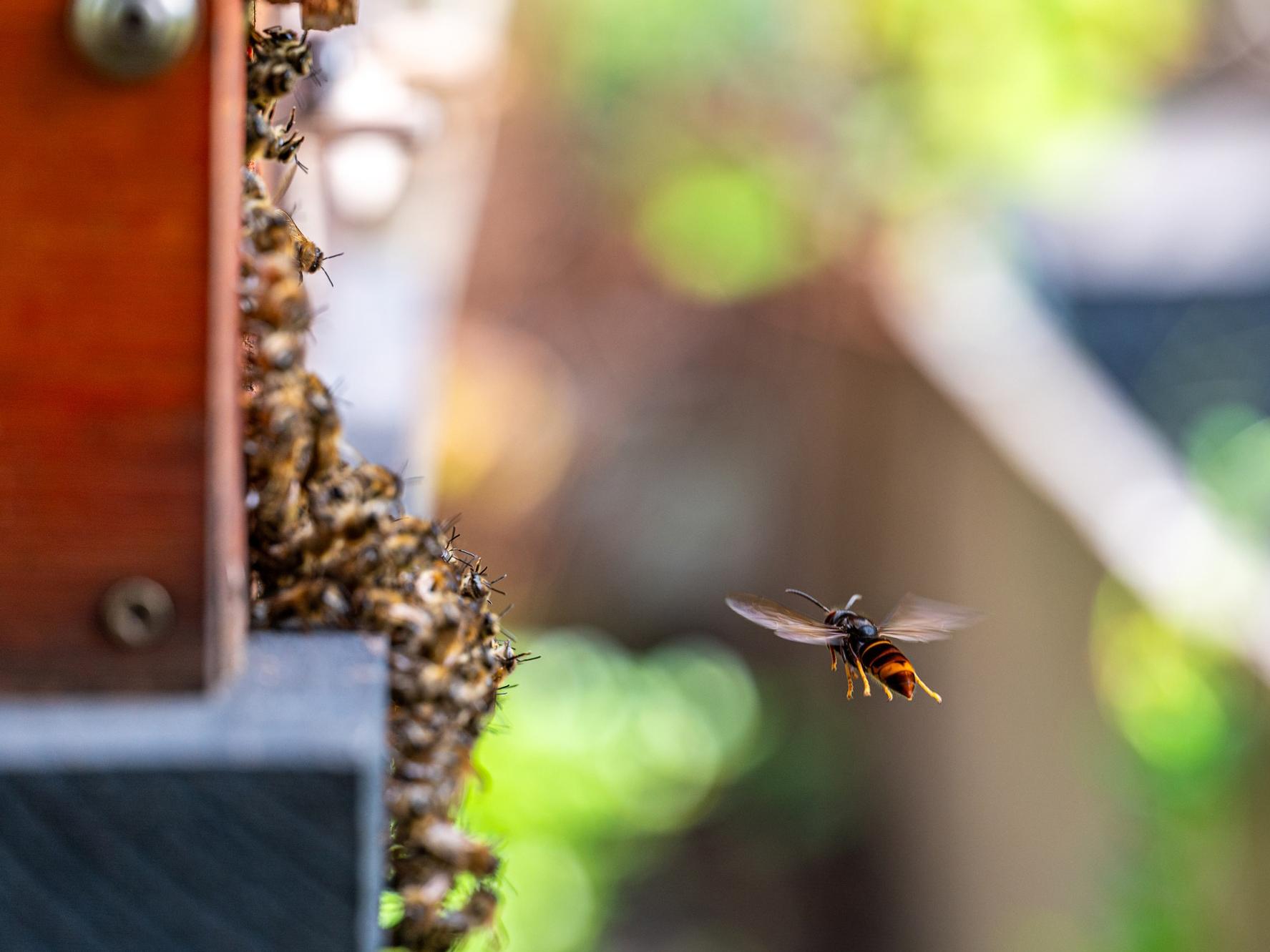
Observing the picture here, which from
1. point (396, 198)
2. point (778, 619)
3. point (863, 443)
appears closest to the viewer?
point (778, 619)

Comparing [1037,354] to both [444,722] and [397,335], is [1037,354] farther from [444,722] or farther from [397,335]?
[444,722]

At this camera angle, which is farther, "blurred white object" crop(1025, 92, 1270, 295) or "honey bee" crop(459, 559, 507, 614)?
"blurred white object" crop(1025, 92, 1270, 295)

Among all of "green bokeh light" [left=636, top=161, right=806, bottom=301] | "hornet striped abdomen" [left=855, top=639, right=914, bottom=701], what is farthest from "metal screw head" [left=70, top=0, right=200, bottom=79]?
"green bokeh light" [left=636, top=161, right=806, bottom=301]

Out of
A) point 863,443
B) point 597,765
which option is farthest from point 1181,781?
point 863,443

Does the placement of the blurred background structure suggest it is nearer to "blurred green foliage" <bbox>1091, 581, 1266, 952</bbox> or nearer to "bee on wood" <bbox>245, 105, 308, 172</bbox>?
"blurred green foliage" <bbox>1091, 581, 1266, 952</bbox>

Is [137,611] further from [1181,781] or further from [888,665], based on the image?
[1181,781]

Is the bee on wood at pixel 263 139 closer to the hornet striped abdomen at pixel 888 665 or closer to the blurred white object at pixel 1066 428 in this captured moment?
the hornet striped abdomen at pixel 888 665
